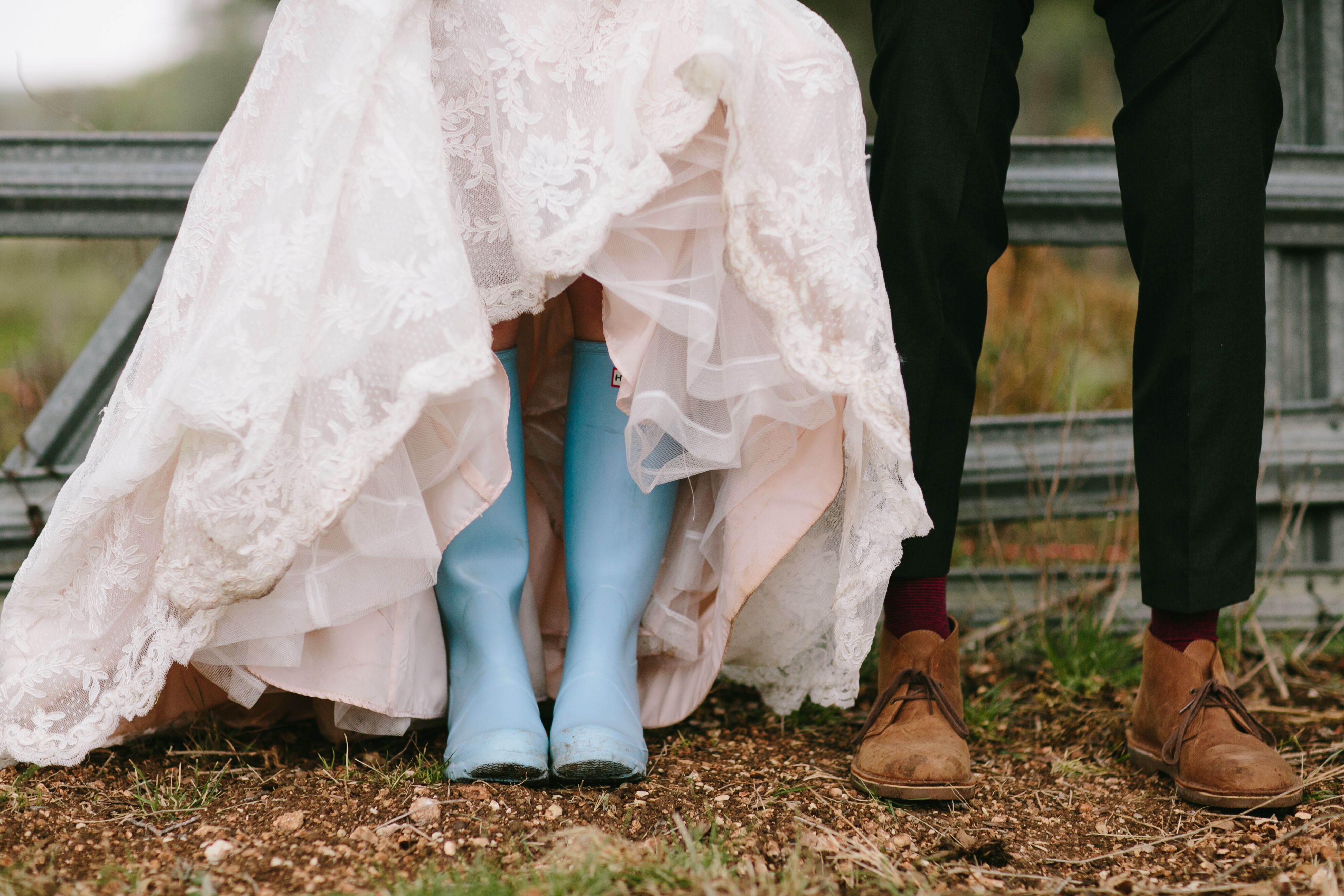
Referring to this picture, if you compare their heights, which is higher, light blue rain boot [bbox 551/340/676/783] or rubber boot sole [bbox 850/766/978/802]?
light blue rain boot [bbox 551/340/676/783]

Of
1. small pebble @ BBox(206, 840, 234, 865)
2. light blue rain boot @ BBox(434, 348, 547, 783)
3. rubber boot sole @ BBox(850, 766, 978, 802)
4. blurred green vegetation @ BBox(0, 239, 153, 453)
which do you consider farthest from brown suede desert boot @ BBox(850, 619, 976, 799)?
blurred green vegetation @ BBox(0, 239, 153, 453)

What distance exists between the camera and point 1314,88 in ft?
6.10

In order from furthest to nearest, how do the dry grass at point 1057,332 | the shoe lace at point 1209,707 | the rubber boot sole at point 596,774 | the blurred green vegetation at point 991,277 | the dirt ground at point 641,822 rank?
the dry grass at point 1057,332, the blurred green vegetation at point 991,277, the shoe lace at point 1209,707, the rubber boot sole at point 596,774, the dirt ground at point 641,822

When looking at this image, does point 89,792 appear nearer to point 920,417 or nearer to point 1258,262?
point 920,417

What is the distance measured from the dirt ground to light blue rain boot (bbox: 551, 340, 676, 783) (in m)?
0.15

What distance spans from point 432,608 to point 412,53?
2.13 feet

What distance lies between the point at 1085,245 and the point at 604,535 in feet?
3.78

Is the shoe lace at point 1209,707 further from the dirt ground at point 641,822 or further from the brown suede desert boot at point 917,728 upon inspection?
the brown suede desert boot at point 917,728

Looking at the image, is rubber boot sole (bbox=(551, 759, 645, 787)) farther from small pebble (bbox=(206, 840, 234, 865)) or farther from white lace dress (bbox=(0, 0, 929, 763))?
small pebble (bbox=(206, 840, 234, 865))

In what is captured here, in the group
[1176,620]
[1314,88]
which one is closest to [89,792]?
[1176,620]

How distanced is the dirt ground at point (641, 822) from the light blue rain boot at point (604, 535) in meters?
0.15

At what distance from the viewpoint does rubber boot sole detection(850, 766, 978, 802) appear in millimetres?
1080

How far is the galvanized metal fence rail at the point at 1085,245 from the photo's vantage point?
1.67 m

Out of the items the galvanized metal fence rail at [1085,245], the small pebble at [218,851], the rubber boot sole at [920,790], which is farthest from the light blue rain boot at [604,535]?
the galvanized metal fence rail at [1085,245]
